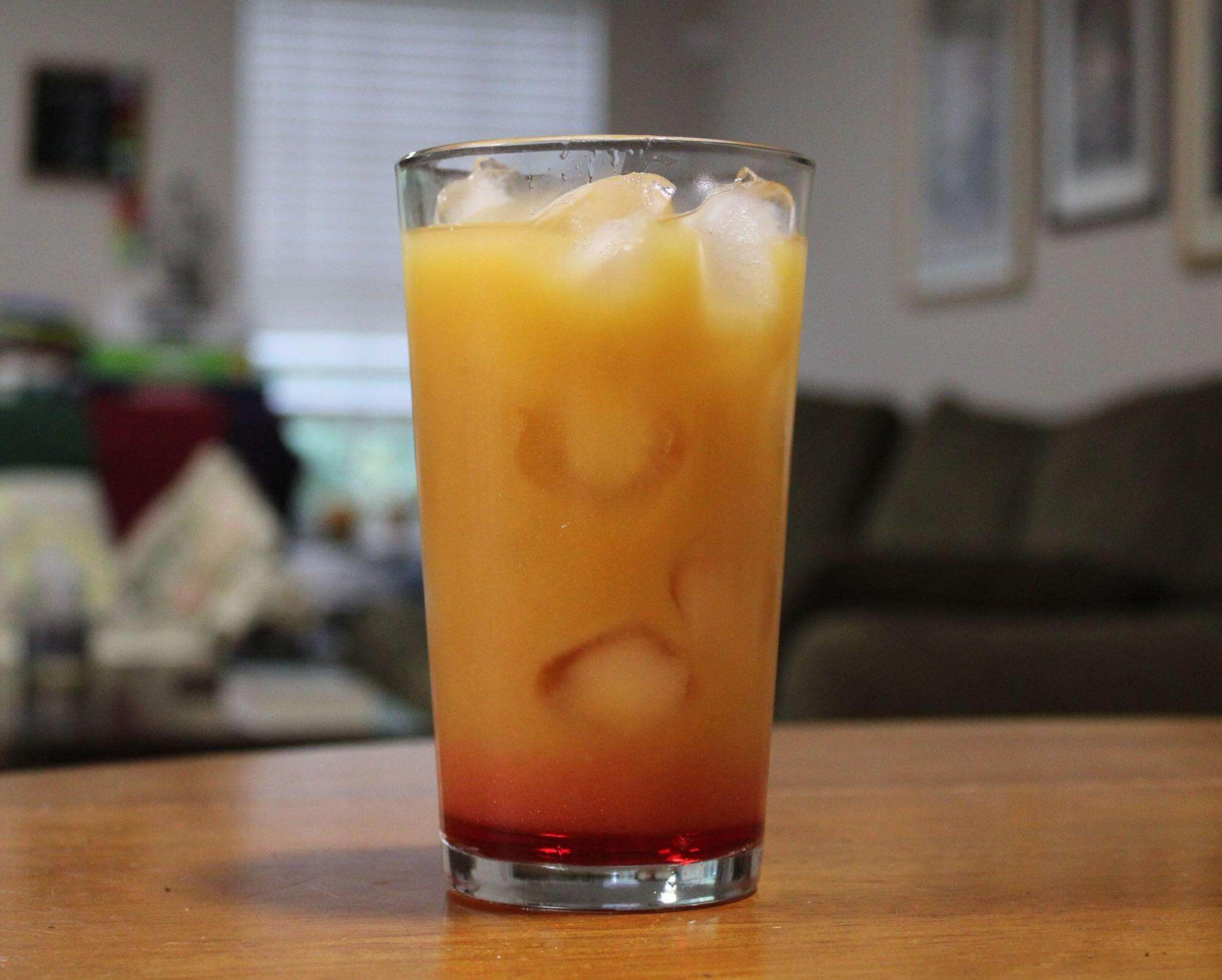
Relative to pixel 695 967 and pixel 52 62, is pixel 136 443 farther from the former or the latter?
pixel 695 967

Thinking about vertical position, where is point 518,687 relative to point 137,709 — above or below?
above

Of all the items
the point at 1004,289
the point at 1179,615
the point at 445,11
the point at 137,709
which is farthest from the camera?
the point at 445,11

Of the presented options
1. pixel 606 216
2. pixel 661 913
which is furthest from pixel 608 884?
pixel 606 216

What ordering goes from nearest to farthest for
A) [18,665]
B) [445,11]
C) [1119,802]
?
[1119,802] < [18,665] < [445,11]

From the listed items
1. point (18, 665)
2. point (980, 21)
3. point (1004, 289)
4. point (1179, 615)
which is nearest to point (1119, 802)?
point (1179, 615)

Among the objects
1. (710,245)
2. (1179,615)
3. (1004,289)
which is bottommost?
(1179,615)

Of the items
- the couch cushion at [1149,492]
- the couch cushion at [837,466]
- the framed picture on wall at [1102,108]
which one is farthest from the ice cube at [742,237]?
the couch cushion at [837,466]

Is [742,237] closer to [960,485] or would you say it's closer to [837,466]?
[960,485]
